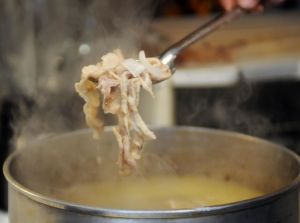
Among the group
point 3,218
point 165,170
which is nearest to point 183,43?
point 165,170

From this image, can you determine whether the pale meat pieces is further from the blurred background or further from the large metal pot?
the blurred background

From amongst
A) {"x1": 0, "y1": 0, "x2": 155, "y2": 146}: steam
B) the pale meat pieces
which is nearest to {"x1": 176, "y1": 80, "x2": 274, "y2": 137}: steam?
{"x1": 0, "y1": 0, "x2": 155, "y2": 146}: steam

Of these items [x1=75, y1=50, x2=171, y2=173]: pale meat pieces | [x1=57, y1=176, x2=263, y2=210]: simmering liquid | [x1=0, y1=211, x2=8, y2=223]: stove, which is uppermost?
[x1=75, y1=50, x2=171, y2=173]: pale meat pieces

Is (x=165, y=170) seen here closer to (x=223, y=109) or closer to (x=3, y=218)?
(x=3, y=218)

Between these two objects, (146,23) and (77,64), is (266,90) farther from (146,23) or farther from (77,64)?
(77,64)

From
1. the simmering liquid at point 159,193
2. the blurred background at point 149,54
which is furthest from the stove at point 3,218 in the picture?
the blurred background at point 149,54

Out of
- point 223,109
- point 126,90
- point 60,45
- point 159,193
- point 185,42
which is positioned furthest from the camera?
point 223,109
